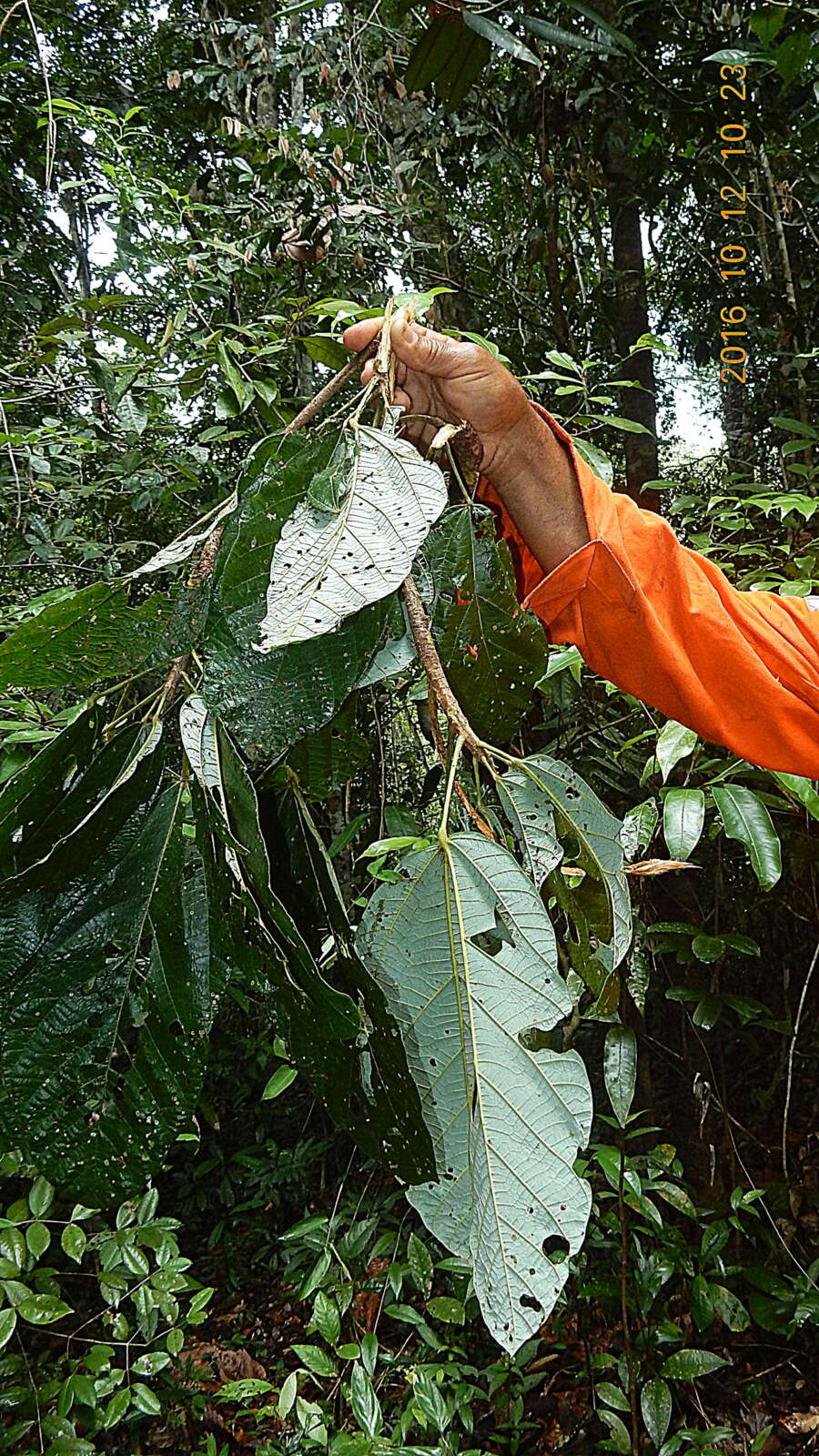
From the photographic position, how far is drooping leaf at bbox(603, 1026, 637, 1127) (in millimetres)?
1291

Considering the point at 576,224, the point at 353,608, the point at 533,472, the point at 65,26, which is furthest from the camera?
the point at 65,26

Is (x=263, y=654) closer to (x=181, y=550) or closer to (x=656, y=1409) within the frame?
(x=181, y=550)

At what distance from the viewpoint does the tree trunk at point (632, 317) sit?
1904mm

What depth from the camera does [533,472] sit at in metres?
0.70

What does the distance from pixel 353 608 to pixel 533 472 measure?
421 mm

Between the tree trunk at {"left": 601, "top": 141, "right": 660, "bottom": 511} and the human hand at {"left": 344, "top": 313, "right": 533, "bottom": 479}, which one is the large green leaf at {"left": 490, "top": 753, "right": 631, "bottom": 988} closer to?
the human hand at {"left": 344, "top": 313, "right": 533, "bottom": 479}

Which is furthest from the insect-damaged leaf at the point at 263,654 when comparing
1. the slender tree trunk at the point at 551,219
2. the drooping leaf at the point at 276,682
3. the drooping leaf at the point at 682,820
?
the slender tree trunk at the point at 551,219

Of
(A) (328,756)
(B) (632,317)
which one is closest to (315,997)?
(A) (328,756)

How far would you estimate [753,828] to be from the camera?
1062 millimetres

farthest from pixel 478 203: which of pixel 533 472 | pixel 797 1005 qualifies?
pixel 533 472

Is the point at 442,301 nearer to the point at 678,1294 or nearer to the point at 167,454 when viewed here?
the point at 167,454

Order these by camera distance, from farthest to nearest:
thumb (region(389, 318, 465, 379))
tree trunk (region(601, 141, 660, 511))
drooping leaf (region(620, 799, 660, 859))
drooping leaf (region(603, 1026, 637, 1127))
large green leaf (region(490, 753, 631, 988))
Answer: tree trunk (region(601, 141, 660, 511)) < drooping leaf (region(603, 1026, 637, 1127)) < drooping leaf (region(620, 799, 660, 859)) < thumb (region(389, 318, 465, 379)) < large green leaf (region(490, 753, 631, 988))

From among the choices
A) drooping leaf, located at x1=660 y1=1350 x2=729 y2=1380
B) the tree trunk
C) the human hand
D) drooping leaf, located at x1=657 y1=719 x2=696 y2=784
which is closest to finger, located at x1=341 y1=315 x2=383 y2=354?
the human hand

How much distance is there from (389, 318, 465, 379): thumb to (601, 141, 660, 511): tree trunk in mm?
1325
